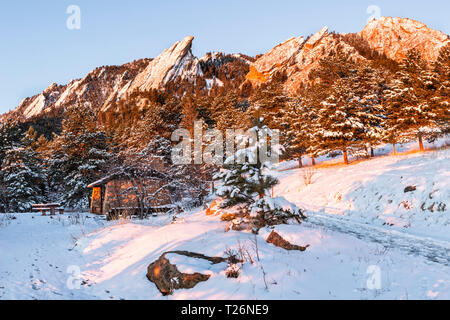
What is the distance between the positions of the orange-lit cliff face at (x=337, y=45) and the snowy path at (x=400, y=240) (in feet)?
258

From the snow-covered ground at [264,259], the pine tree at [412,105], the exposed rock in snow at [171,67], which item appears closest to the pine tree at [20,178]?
the snow-covered ground at [264,259]

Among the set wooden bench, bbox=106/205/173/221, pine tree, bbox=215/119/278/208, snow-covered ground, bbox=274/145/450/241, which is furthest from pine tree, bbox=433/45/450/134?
wooden bench, bbox=106/205/173/221

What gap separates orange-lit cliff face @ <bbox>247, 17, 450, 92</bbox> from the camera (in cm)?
9088

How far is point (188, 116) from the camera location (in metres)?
35.0

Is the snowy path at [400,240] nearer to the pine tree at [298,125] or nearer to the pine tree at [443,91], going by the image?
the pine tree at [443,91]

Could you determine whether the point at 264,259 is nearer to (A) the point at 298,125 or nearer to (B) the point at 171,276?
(B) the point at 171,276

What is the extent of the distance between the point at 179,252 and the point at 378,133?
1024 inches

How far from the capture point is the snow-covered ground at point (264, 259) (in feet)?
15.2

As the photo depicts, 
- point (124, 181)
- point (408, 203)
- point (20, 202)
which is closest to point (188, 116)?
point (124, 181)

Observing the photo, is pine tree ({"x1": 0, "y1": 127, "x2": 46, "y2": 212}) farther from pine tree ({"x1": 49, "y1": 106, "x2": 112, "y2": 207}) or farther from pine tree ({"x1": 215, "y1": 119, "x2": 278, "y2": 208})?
pine tree ({"x1": 215, "y1": 119, "x2": 278, "y2": 208})

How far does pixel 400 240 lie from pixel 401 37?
12859cm
